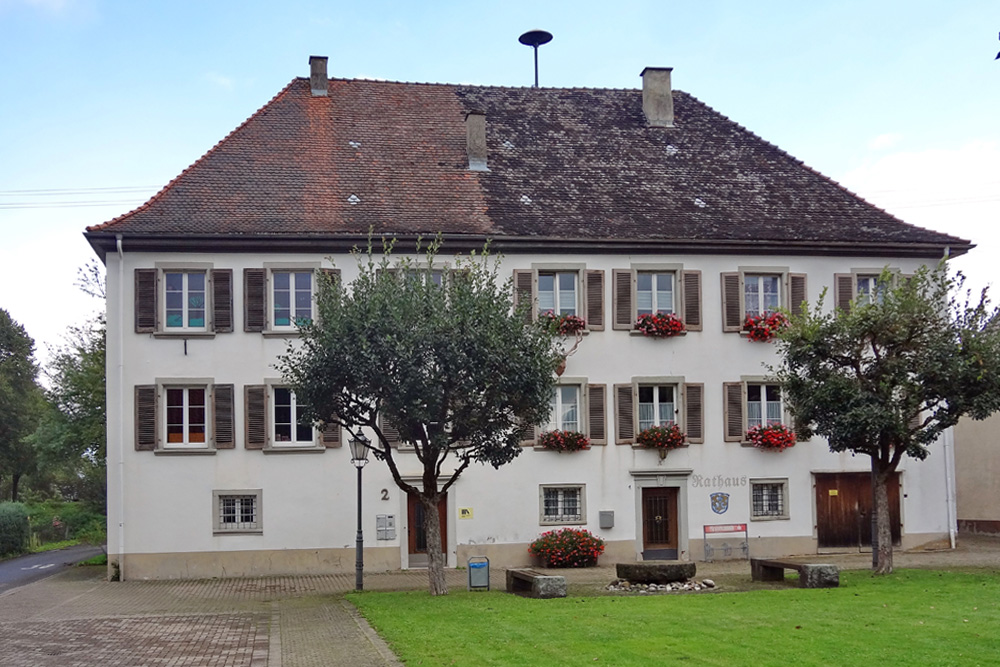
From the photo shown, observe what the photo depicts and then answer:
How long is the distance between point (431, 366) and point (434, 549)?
337cm

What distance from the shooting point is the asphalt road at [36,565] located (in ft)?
95.6

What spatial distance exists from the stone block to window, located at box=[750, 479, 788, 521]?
318 inches

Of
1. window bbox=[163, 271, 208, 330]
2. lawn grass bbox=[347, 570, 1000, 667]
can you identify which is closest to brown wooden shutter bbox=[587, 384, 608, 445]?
lawn grass bbox=[347, 570, 1000, 667]

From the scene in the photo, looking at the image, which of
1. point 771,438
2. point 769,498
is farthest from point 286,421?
point 769,498

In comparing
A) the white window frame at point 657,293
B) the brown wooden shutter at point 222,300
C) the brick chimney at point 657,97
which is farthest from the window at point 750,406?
the brown wooden shutter at point 222,300

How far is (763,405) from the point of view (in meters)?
28.8

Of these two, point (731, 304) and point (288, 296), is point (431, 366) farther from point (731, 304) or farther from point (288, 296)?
point (731, 304)

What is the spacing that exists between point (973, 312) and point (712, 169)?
10.4 metres

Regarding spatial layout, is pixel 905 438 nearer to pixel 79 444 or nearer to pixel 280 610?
pixel 280 610

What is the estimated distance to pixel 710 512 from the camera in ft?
92.6

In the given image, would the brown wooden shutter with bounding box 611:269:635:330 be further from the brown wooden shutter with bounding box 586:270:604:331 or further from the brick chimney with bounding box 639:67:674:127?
the brick chimney with bounding box 639:67:674:127

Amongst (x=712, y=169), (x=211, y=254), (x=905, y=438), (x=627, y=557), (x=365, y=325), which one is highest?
(x=712, y=169)

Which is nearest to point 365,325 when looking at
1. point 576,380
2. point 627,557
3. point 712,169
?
point 576,380

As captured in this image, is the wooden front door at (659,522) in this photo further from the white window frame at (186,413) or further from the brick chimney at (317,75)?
the brick chimney at (317,75)
